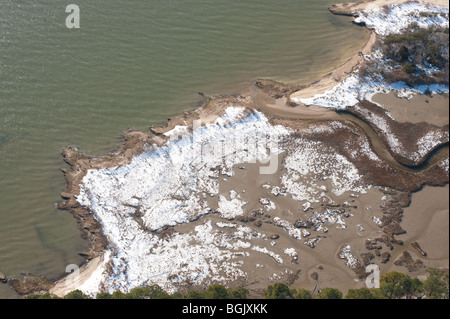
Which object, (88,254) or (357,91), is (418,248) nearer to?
(357,91)

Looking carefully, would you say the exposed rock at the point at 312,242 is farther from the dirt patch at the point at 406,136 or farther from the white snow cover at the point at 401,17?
the white snow cover at the point at 401,17

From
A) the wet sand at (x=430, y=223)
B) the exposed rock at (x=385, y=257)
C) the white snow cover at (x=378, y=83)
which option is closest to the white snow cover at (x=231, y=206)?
the exposed rock at (x=385, y=257)

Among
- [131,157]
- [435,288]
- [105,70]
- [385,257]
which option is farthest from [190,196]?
[435,288]

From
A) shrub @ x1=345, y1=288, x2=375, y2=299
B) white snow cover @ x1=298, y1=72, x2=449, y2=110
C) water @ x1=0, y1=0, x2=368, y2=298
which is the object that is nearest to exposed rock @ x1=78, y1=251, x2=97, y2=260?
water @ x1=0, y1=0, x2=368, y2=298

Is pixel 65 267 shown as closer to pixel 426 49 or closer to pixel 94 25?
pixel 94 25

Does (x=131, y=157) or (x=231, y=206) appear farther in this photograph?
(x=131, y=157)

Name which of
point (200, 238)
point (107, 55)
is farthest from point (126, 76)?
point (200, 238)

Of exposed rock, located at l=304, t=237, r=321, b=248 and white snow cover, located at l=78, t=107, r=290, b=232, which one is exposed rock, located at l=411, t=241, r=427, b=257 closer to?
exposed rock, located at l=304, t=237, r=321, b=248
